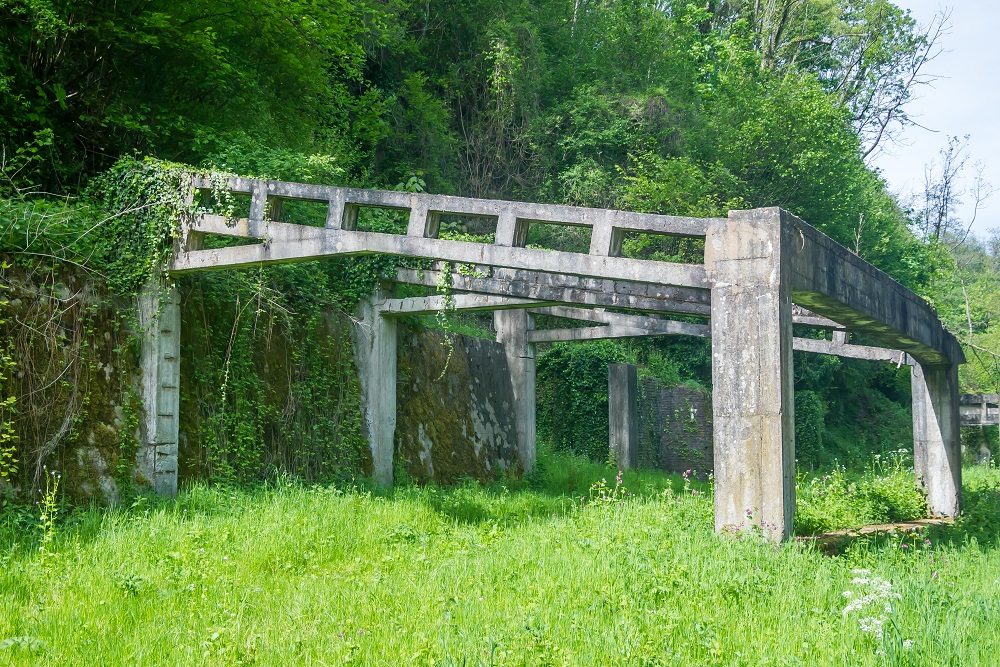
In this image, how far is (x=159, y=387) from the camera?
9898 millimetres

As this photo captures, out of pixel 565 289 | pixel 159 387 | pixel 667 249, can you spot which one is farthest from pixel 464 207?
pixel 667 249

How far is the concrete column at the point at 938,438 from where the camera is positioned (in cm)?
1448

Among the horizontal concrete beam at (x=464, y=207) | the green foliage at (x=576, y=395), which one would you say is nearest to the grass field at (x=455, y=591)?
the horizontal concrete beam at (x=464, y=207)

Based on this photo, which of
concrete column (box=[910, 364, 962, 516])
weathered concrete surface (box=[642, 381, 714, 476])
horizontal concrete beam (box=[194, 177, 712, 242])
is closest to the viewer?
horizontal concrete beam (box=[194, 177, 712, 242])

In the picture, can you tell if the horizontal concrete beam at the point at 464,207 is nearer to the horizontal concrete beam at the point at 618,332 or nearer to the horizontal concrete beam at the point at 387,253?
the horizontal concrete beam at the point at 387,253

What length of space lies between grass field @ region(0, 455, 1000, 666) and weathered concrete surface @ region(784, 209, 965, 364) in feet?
7.47

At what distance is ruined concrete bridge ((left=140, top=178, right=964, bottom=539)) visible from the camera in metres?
7.78

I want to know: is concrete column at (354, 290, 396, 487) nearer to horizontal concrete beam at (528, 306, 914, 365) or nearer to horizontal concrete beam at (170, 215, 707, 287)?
horizontal concrete beam at (528, 306, 914, 365)

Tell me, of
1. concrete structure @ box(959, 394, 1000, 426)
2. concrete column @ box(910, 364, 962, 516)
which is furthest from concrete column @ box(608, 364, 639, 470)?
concrete structure @ box(959, 394, 1000, 426)

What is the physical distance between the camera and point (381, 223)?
1505cm

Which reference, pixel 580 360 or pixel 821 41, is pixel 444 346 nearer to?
pixel 580 360

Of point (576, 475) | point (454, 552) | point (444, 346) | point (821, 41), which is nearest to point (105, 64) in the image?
point (444, 346)

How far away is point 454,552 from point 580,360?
45.6 feet

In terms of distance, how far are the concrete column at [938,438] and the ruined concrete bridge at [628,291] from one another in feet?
2.22
